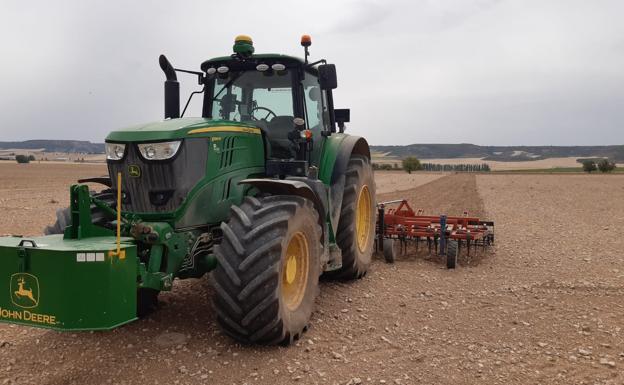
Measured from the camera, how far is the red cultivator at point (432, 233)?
8.18 meters

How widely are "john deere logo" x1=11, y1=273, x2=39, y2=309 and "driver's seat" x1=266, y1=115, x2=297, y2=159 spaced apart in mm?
2842

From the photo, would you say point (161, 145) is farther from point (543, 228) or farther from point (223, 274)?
point (543, 228)

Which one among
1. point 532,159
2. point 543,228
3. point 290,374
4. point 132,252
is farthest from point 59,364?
point 532,159

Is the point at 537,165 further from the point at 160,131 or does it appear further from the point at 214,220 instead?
the point at 160,131

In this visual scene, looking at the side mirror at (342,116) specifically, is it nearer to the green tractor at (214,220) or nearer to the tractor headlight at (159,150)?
the green tractor at (214,220)

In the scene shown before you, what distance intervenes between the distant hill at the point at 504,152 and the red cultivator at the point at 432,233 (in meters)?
155

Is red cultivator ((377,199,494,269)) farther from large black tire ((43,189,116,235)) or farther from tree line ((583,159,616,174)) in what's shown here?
tree line ((583,159,616,174))

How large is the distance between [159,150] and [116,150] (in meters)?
0.48

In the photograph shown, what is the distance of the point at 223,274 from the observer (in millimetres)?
4273

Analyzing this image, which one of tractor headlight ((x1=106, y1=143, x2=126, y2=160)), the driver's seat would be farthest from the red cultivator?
tractor headlight ((x1=106, y1=143, x2=126, y2=160))

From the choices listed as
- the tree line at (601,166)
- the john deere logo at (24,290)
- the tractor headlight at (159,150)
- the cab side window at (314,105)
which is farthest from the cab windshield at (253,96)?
the tree line at (601,166)

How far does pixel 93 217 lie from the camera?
4.98 m

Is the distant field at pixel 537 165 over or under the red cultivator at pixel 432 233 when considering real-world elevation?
under

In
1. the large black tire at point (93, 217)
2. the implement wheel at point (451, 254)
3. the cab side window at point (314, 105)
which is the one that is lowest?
the implement wheel at point (451, 254)
